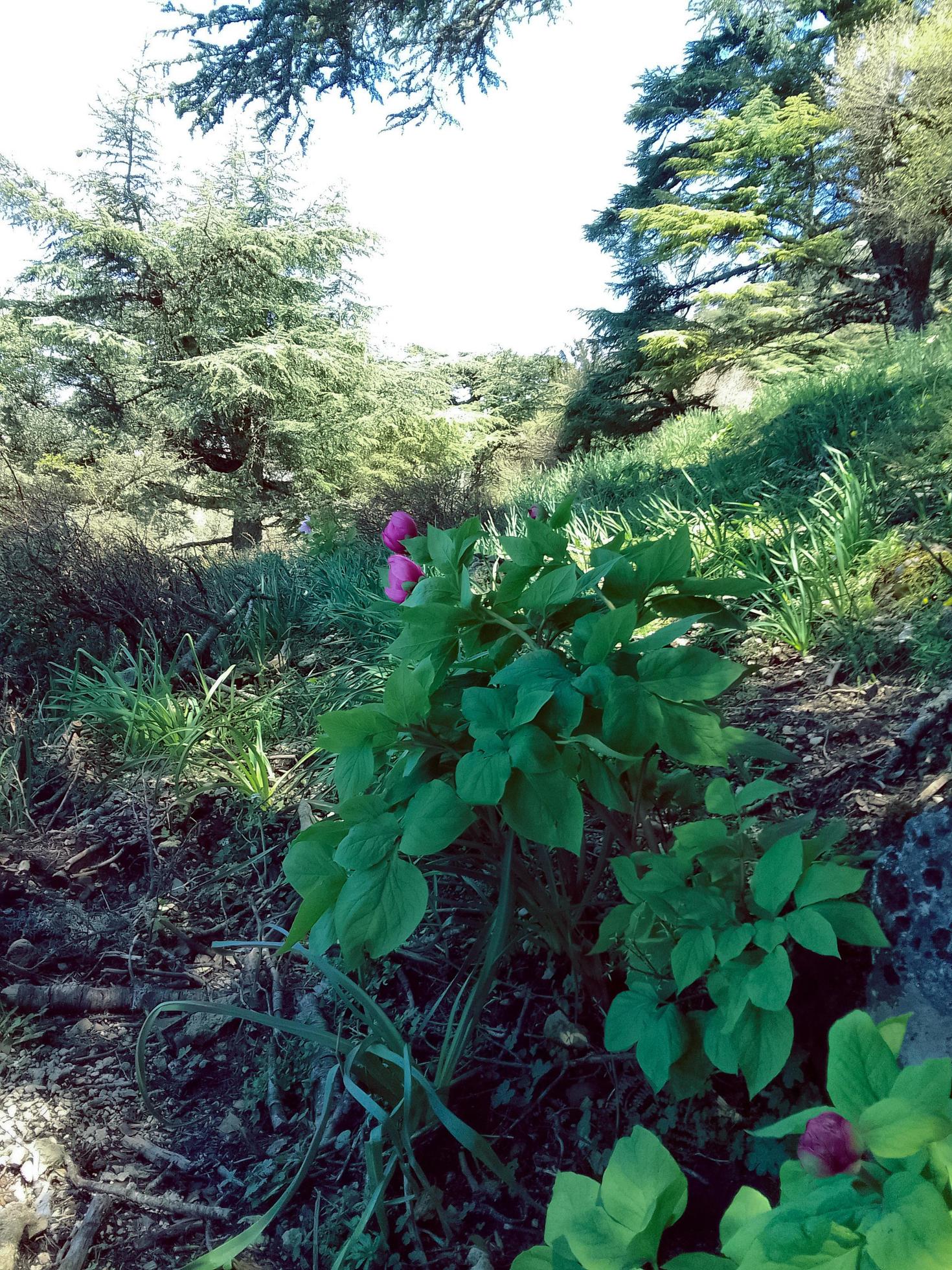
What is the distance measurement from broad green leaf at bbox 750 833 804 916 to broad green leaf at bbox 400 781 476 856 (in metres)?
0.41

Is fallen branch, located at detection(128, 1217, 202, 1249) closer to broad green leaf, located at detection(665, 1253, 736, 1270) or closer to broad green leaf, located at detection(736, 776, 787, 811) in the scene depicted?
broad green leaf, located at detection(665, 1253, 736, 1270)

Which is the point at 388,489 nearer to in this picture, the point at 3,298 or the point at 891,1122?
the point at 891,1122

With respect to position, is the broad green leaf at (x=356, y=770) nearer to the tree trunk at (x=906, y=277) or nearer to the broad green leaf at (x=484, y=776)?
the broad green leaf at (x=484, y=776)

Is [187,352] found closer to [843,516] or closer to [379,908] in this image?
[843,516]

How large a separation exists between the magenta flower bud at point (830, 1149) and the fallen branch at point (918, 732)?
134cm

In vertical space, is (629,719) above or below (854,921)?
above

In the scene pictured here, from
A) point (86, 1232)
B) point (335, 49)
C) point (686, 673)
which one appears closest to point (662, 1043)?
point (686, 673)

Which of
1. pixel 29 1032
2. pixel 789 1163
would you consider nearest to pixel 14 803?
pixel 29 1032

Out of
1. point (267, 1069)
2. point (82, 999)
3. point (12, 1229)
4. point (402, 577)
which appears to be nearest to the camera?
point (12, 1229)

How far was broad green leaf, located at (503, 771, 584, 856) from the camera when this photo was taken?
1034 mm

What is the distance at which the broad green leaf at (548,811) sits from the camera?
1.03 m

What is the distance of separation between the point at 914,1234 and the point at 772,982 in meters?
0.43

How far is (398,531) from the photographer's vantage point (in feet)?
5.24

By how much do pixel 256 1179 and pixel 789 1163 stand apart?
1207 mm
